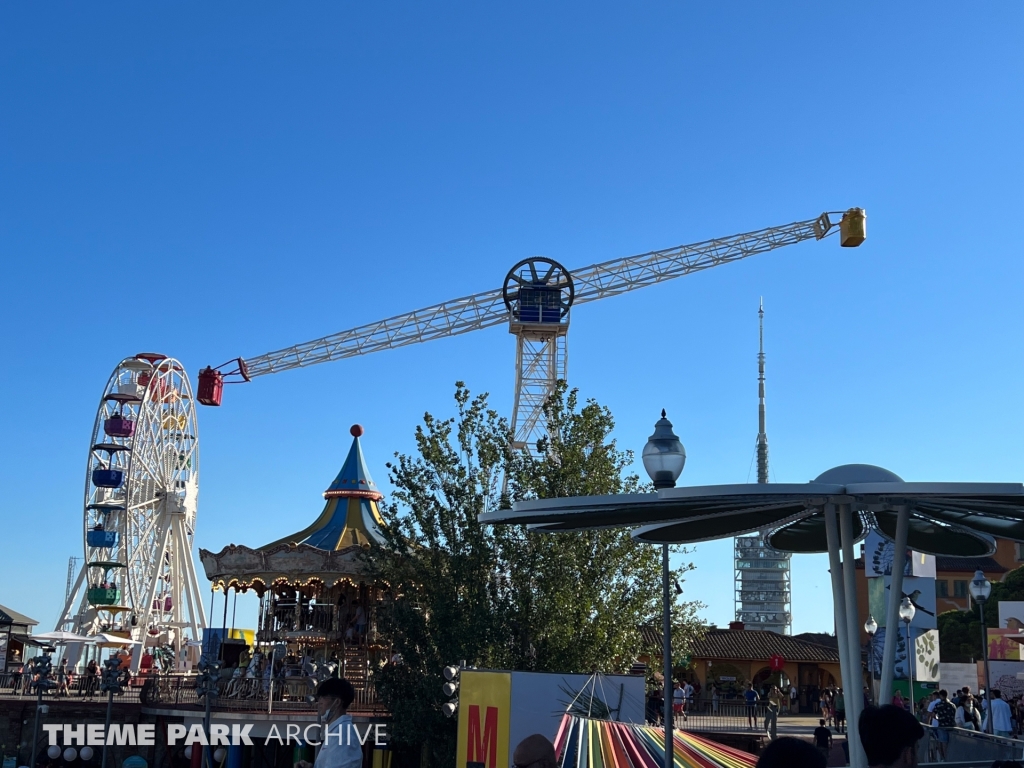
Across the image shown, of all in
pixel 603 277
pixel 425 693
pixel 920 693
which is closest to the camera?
pixel 425 693

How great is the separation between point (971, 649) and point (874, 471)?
202 ft

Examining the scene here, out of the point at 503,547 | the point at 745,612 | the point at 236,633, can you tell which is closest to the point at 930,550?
the point at 503,547

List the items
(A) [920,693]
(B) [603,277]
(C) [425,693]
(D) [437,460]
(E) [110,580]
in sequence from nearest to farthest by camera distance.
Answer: (C) [425,693] < (D) [437,460] < (A) [920,693] < (E) [110,580] < (B) [603,277]

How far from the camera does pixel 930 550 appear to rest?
11695 millimetres

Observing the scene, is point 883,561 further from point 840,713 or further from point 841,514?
point 841,514

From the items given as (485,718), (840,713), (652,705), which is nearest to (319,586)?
(652,705)

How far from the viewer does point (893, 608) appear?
30.3 ft

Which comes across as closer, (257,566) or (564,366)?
(257,566)

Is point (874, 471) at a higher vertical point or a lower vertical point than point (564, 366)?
lower

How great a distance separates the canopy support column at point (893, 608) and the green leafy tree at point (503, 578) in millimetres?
14546

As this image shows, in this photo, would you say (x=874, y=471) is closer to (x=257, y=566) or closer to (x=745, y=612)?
(x=257, y=566)

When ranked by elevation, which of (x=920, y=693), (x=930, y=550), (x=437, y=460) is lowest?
(x=920, y=693)

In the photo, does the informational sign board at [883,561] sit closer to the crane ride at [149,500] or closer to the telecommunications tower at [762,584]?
the crane ride at [149,500]

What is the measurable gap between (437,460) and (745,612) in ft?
419
